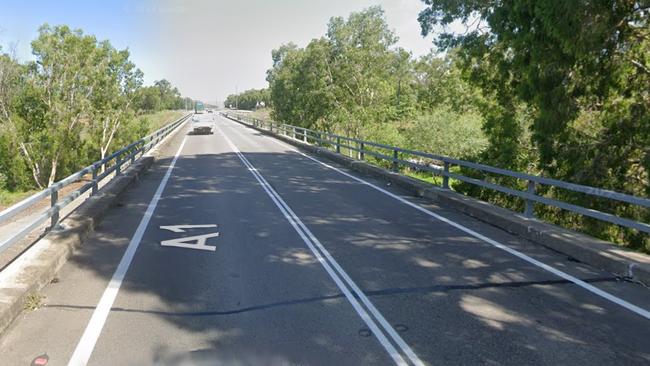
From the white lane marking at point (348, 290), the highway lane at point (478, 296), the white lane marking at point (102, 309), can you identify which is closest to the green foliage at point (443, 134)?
the white lane marking at point (348, 290)

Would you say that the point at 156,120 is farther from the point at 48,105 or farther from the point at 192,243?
the point at 192,243

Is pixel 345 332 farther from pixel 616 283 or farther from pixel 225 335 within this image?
pixel 616 283

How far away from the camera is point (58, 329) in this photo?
4449 mm

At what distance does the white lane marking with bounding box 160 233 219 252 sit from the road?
3cm

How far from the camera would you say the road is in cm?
409

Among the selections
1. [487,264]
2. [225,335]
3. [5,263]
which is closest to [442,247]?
[487,264]

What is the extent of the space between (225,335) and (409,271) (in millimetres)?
2638

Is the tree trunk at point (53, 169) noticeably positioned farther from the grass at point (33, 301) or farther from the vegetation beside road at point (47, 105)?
the grass at point (33, 301)

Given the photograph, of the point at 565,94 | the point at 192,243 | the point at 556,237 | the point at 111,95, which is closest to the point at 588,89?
the point at 565,94

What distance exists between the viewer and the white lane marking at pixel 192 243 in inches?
284

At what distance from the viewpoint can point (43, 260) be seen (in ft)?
19.0

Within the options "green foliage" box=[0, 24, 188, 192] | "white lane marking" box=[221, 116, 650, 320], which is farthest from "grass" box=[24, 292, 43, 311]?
"green foliage" box=[0, 24, 188, 192]

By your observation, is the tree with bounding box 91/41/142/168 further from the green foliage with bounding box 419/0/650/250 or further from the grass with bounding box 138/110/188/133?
the green foliage with bounding box 419/0/650/250

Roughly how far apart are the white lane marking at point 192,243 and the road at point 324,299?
0.03 m
